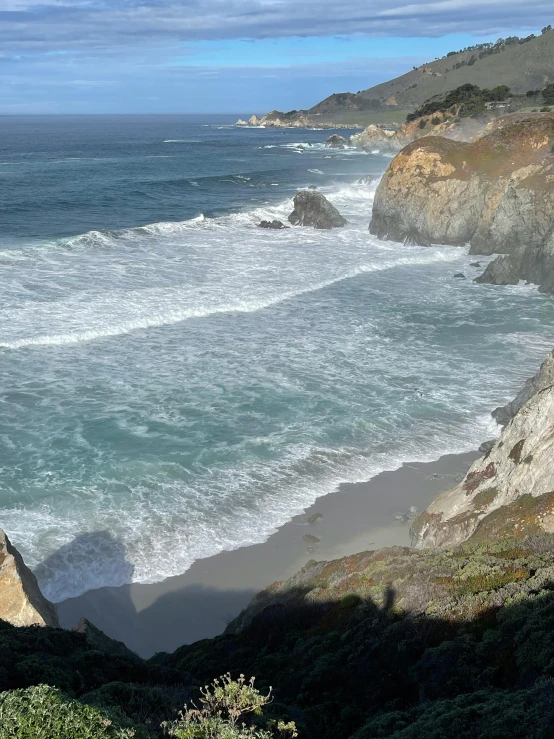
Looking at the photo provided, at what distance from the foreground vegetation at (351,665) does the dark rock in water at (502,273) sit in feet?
101

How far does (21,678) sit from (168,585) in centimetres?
756

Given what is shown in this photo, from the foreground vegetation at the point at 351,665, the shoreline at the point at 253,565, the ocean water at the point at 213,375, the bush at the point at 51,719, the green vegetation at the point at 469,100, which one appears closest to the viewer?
the bush at the point at 51,719

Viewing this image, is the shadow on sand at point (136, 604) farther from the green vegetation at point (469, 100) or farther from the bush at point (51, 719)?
the green vegetation at point (469, 100)

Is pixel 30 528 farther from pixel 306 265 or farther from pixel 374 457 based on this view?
pixel 306 265

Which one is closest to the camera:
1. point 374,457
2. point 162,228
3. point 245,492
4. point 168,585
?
point 168,585

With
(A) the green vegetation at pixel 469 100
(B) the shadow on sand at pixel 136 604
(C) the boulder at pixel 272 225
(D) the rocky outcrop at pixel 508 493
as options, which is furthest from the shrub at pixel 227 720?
(A) the green vegetation at pixel 469 100

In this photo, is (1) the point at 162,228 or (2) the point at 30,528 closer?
(2) the point at 30,528

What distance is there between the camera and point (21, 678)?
890 cm

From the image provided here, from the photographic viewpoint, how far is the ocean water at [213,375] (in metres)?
18.6

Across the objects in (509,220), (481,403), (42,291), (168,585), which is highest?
(509,220)

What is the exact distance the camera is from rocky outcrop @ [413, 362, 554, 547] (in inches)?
559

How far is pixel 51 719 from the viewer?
6.62m

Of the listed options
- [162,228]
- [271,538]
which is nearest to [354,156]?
[162,228]

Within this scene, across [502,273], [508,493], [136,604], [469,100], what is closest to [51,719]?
[136,604]
